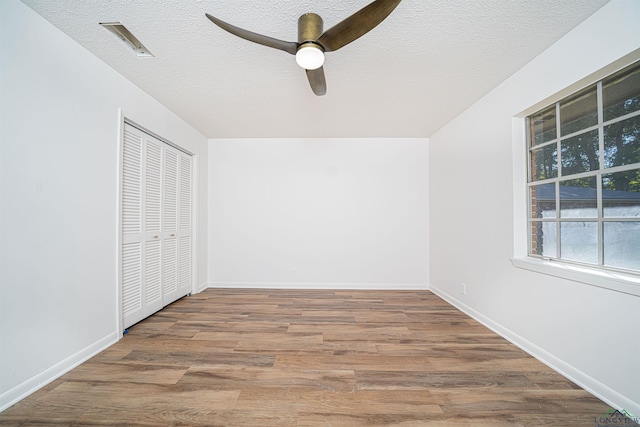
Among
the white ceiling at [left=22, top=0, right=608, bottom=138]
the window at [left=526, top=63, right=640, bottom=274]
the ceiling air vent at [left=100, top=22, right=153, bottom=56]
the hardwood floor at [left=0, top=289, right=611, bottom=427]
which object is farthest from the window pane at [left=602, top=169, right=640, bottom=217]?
the ceiling air vent at [left=100, top=22, right=153, bottom=56]

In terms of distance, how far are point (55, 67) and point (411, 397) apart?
11.0ft

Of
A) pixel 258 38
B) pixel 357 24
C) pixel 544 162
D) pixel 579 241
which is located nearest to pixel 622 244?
pixel 579 241

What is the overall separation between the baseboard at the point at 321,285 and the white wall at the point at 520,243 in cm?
38

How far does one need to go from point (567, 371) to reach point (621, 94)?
→ 192 centimetres

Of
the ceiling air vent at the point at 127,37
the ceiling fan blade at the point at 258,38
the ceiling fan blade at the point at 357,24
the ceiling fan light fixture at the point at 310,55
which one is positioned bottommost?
the ceiling fan light fixture at the point at 310,55

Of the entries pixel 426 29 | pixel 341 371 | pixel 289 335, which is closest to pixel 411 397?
pixel 341 371

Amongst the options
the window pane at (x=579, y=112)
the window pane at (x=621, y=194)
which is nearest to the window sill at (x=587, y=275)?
the window pane at (x=621, y=194)

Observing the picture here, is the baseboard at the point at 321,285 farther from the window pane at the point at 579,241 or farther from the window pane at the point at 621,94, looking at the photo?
the window pane at the point at 621,94

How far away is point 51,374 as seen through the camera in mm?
1681

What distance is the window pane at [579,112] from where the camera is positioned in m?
1.72

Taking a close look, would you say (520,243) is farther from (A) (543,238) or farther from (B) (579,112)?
(B) (579,112)

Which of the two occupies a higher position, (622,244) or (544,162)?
(544,162)

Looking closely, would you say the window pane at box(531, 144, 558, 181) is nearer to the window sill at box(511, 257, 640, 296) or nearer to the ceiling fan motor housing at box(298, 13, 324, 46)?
the window sill at box(511, 257, 640, 296)

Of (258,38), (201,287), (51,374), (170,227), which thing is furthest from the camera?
(201,287)
